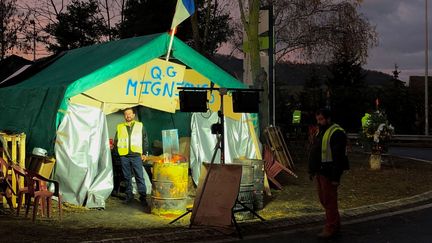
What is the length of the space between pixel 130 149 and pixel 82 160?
0.94 metres

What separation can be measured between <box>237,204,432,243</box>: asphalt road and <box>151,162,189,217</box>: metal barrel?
2176 millimetres

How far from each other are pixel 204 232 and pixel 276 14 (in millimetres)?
17670

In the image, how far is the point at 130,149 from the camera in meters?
10.9

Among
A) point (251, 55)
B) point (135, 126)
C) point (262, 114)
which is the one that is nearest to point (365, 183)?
point (262, 114)

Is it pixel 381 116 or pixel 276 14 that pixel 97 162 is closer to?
pixel 381 116

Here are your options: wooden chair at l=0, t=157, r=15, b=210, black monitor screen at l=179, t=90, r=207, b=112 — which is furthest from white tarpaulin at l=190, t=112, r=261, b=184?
wooden chair at l=0, t=157, r=15, b=210

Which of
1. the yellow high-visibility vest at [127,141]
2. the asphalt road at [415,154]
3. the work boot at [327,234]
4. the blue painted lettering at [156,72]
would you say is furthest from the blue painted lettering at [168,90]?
the asphalt road at [415,154]

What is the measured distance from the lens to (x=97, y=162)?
1102 centimetres

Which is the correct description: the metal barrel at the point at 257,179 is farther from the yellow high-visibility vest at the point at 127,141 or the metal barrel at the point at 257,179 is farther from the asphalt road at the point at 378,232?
the yellow high-visibility vest at the point at 127,141

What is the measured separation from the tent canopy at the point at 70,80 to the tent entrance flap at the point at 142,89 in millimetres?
287

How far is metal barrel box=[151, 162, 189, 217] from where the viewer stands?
982cm

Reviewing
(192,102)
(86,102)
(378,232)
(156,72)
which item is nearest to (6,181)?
(86,102)

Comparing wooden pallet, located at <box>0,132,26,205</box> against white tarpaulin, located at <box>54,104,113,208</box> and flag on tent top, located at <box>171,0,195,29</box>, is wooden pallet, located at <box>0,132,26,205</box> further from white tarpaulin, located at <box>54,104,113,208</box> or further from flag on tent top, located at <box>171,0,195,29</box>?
flag on tent top, located at <box>171,0,195,29</box>

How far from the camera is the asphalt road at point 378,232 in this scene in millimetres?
7891
